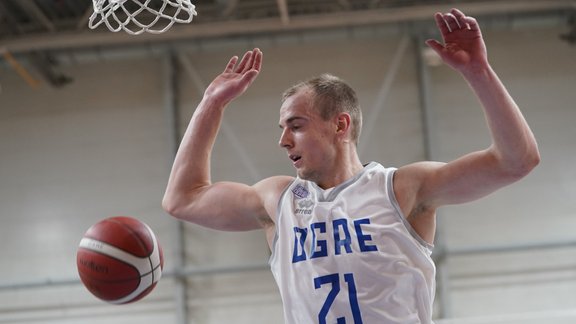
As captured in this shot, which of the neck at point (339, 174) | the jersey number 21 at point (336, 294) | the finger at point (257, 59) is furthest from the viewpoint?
the finger at point (257, 59)

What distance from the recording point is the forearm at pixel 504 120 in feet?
7.98

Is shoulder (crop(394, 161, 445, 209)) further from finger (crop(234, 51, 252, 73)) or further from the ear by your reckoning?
finger (crop(234, 51, 252, 73))

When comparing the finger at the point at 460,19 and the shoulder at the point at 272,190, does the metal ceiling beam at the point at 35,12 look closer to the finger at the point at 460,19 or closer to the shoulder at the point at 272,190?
the shoulder at the point at 272,190

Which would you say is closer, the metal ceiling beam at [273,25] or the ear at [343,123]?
the ear at [343,123]

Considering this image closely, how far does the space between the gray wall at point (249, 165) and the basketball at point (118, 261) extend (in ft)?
21.5

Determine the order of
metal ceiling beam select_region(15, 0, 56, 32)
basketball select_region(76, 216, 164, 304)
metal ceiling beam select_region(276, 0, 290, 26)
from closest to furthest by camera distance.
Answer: basketball select_region(76, 216, 164, 304)
metal ceiling beam select_region(276, 0, 290, 26)
metal ceiling beam select_region(15, 0, 56, 32)

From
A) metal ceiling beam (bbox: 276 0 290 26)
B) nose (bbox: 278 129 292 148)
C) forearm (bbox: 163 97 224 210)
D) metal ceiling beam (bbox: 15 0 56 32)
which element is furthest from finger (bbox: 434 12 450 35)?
metal ceiling beam (bbox: 15 0 56 32)

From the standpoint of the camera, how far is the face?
120 inches

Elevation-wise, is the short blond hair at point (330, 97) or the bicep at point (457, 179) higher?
the short blond hair at point (330, 97)

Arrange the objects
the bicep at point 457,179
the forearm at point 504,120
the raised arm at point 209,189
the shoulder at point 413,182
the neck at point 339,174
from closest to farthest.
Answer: the forearm at point 504,120
the bicep at point 457,179
the shoulder at point 413,182
the neck at point 339,174
the raised arm at point 209,189

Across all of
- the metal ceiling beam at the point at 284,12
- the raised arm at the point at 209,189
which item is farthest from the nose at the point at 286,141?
the metal ceiling beam at the point at 284,12

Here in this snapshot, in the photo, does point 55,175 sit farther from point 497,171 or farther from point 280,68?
point 497,171

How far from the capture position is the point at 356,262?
2.76 m

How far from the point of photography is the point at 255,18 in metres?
11.0
